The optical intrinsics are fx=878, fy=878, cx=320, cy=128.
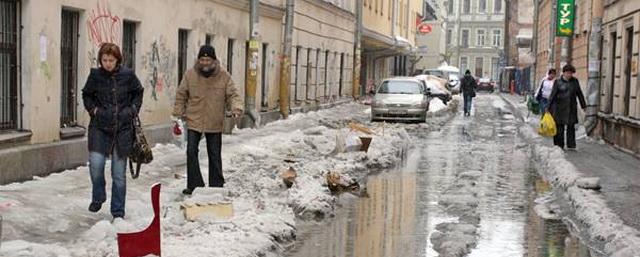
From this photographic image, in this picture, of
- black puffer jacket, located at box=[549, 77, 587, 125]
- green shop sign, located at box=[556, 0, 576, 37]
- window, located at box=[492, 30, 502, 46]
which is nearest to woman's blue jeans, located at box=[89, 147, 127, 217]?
black puffer jacket, located at box=[549, 77, 587, 125]

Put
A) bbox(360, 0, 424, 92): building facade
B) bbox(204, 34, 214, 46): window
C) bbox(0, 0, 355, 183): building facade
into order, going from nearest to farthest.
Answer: bbox(0, 0, 355, 183): building facade
bbox(204, 34, 214, 46): window
bbox(360, 0, 424, 92): building facade

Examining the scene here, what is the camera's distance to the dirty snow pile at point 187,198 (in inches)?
272

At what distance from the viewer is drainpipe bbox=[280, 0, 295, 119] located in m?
23.2

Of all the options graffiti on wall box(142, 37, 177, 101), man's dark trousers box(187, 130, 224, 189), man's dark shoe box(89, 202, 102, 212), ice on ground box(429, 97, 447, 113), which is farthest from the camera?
ice on ground box(429, 97, 447, 113)

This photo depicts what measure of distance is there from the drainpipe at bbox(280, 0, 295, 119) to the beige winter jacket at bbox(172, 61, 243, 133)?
13633mm

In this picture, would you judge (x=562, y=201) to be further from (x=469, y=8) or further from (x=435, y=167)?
(x=469, y=8)

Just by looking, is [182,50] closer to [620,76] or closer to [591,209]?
[620,76]

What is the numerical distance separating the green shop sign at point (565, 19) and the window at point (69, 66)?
16.2 metres

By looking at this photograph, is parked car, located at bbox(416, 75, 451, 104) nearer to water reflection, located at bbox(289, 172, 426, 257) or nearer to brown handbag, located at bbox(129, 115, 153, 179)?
water reflection, located at bbox(289, 172, 426, 257)

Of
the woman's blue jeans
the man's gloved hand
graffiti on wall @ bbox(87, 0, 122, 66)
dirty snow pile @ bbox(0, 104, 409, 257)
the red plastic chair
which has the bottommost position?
dirty snow pile @ bbox(0, 104, 409, 257)

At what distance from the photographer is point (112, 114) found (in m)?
7.78

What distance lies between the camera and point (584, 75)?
2338cm

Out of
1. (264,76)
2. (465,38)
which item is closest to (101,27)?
(264,76)

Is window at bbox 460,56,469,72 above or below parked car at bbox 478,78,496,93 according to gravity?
above
